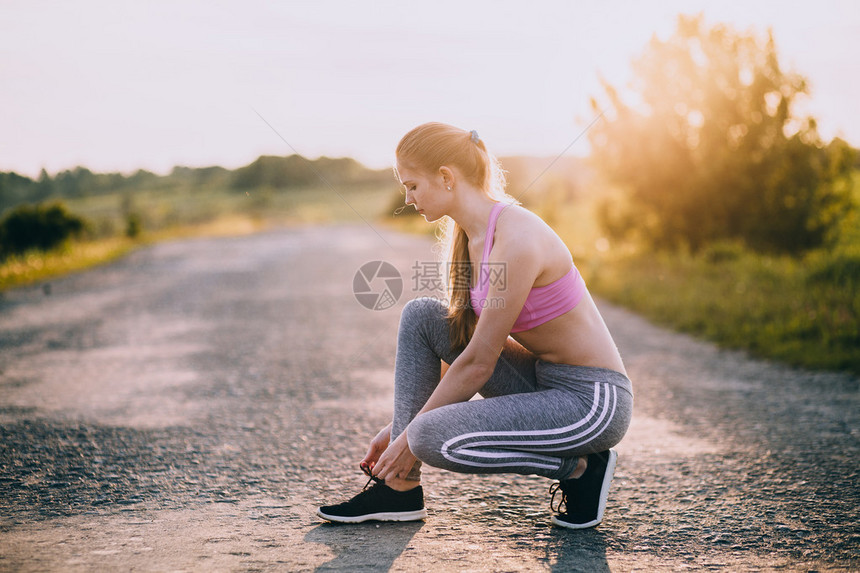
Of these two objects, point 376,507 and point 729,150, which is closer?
point 376,507

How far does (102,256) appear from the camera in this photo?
16422 mm

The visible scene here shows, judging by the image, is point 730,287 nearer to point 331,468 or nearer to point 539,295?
point 331,468

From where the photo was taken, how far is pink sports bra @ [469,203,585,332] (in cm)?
251

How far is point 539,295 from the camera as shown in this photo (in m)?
2.51

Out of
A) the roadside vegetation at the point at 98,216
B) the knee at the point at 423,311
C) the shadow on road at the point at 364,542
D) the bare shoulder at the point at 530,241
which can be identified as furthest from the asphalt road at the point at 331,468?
the roadside vegetation at the point at 98,216

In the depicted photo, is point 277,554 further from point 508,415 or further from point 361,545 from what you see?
point 508,415

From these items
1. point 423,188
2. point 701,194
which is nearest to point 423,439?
point 423,188

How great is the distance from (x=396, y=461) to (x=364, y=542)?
0.98 feet

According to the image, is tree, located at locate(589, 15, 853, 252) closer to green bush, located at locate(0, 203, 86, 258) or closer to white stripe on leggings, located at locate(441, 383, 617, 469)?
white stripe on leggings, located at locate(441, 383, 617, 469)

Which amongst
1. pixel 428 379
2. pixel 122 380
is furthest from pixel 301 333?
pixel 428 379

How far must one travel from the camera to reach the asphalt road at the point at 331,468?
7.79 ft

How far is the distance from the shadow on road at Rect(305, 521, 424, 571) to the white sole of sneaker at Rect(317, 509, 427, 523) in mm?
18

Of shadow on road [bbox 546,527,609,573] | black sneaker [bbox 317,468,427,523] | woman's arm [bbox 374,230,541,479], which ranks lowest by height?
shadow on road [bbox 546,527,609,573]

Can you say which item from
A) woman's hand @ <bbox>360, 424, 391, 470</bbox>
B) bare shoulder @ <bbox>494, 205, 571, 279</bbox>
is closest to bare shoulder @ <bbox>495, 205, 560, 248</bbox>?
bare shoulder @ <bbox>494, 205, 571, 279</bbox>
